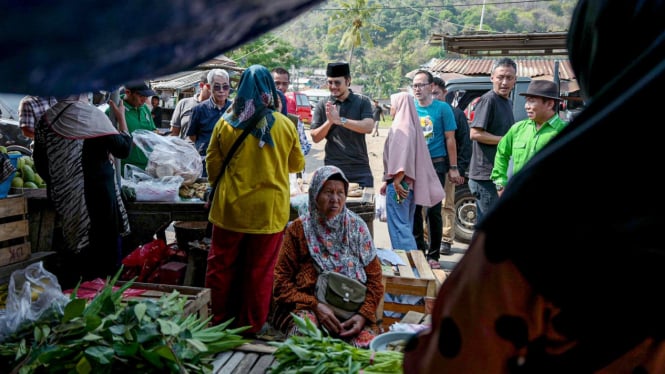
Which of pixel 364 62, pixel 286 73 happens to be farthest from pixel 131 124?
pixel 364 62

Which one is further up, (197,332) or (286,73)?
(286,73)

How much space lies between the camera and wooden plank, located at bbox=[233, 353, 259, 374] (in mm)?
2322

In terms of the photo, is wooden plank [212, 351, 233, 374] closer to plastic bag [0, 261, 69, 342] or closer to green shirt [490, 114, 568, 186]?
plastic bag [0, 261, 69, 342]

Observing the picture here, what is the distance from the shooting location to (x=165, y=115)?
18812mm

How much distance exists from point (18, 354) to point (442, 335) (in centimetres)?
196

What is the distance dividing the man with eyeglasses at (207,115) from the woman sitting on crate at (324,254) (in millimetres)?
2210

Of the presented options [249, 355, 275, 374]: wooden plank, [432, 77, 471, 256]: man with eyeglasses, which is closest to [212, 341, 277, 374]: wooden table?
[249, 355, 275, 374]: wooden plank

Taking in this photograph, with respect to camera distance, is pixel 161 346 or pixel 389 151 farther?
pixel 389 151

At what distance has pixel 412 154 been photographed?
204 inches

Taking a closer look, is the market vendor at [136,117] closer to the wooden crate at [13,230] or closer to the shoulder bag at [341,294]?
the wooden crate at [13,230]

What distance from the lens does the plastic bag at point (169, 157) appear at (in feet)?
15.4

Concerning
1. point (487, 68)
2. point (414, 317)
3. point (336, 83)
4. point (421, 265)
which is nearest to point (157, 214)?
point (336, 83)

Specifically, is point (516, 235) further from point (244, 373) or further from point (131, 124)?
point (131, 124)

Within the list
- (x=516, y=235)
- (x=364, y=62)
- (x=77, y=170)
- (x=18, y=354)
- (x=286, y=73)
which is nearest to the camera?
(x=516, y=235)
